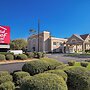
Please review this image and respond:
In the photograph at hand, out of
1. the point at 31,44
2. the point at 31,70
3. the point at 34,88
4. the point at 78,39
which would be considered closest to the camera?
the point at 34,88

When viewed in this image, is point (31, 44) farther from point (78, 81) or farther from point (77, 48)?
point (78, 81)

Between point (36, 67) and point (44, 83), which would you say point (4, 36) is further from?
point (44, 83)

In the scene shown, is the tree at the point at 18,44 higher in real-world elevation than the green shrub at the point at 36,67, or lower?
higher

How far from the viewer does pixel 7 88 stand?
6441mm

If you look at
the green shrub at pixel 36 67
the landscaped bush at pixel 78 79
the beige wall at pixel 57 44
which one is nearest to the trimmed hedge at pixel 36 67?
the green shrub at pixel 36 67

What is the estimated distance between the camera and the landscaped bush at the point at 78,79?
23.3 ft

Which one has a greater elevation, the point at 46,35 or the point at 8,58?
the point at 46,35

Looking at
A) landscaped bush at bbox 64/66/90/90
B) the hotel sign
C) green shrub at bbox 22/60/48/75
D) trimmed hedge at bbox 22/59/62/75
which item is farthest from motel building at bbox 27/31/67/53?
landscaped bush at bbox 64/66/90/90

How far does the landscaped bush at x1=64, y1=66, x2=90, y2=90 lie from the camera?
7099mm

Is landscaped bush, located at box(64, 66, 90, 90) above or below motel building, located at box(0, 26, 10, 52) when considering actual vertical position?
below

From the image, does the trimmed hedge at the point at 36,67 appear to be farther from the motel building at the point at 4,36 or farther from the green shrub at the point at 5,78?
the motel building at the point at 4,36

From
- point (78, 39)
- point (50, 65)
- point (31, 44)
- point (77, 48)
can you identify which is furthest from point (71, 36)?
point (50, 65)

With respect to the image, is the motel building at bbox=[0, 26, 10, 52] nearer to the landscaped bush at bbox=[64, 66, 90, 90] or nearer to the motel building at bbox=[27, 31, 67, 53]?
the landscaped bush at bbox=[64, 66, 90, 90]

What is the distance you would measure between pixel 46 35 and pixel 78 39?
54.9 ft
